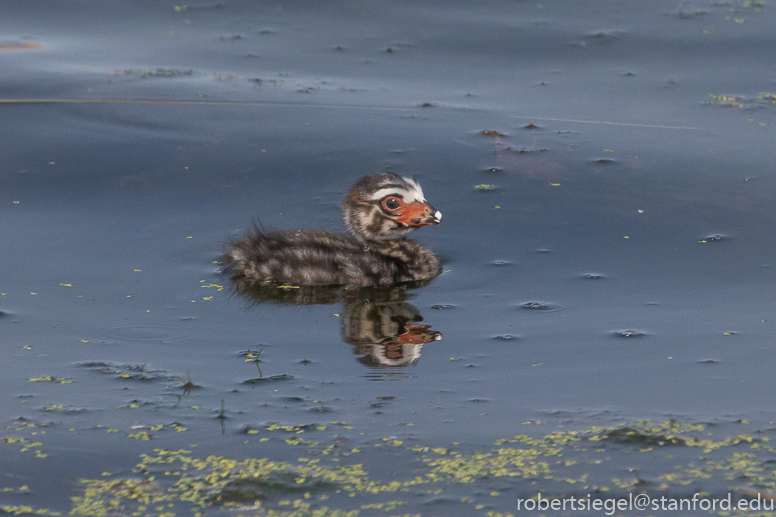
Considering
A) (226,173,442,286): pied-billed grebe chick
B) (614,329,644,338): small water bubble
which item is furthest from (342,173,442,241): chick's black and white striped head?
(614,329,644,338): small water bubble

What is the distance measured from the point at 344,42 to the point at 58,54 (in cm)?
407

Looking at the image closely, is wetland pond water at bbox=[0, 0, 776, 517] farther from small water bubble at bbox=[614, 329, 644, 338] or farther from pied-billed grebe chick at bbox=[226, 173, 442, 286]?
pied-billed grebe chick at bbox=[226, 173, 442, 286]

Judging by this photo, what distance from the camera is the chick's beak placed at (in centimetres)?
920

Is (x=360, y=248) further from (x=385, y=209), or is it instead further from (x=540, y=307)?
(x=540, y=307)

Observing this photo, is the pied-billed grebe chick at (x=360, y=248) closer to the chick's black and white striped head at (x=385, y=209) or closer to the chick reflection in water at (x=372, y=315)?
the chick's black and white striped head at (x=385, y=209)

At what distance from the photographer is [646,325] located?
7.39 metres

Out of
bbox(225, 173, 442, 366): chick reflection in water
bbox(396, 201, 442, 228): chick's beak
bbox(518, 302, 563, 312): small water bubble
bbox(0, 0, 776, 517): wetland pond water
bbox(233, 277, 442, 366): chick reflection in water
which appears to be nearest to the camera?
bbox(0, 0, 776, 517): wetland pond water

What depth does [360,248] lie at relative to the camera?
30.7ft

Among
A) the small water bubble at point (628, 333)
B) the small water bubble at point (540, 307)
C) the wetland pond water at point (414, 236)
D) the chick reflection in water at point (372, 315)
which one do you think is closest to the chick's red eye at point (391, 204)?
the wetland pond water at point (414, 236)

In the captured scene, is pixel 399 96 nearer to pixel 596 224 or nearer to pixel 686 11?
pixel 596 224

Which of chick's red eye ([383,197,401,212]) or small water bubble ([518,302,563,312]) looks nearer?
small water bubble ([518,302,563,312])

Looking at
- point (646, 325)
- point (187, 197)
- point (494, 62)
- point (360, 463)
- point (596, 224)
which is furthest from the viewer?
point (494, 62)

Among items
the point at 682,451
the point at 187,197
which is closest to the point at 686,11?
the point at 187,197

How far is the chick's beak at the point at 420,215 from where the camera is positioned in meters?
9.20
